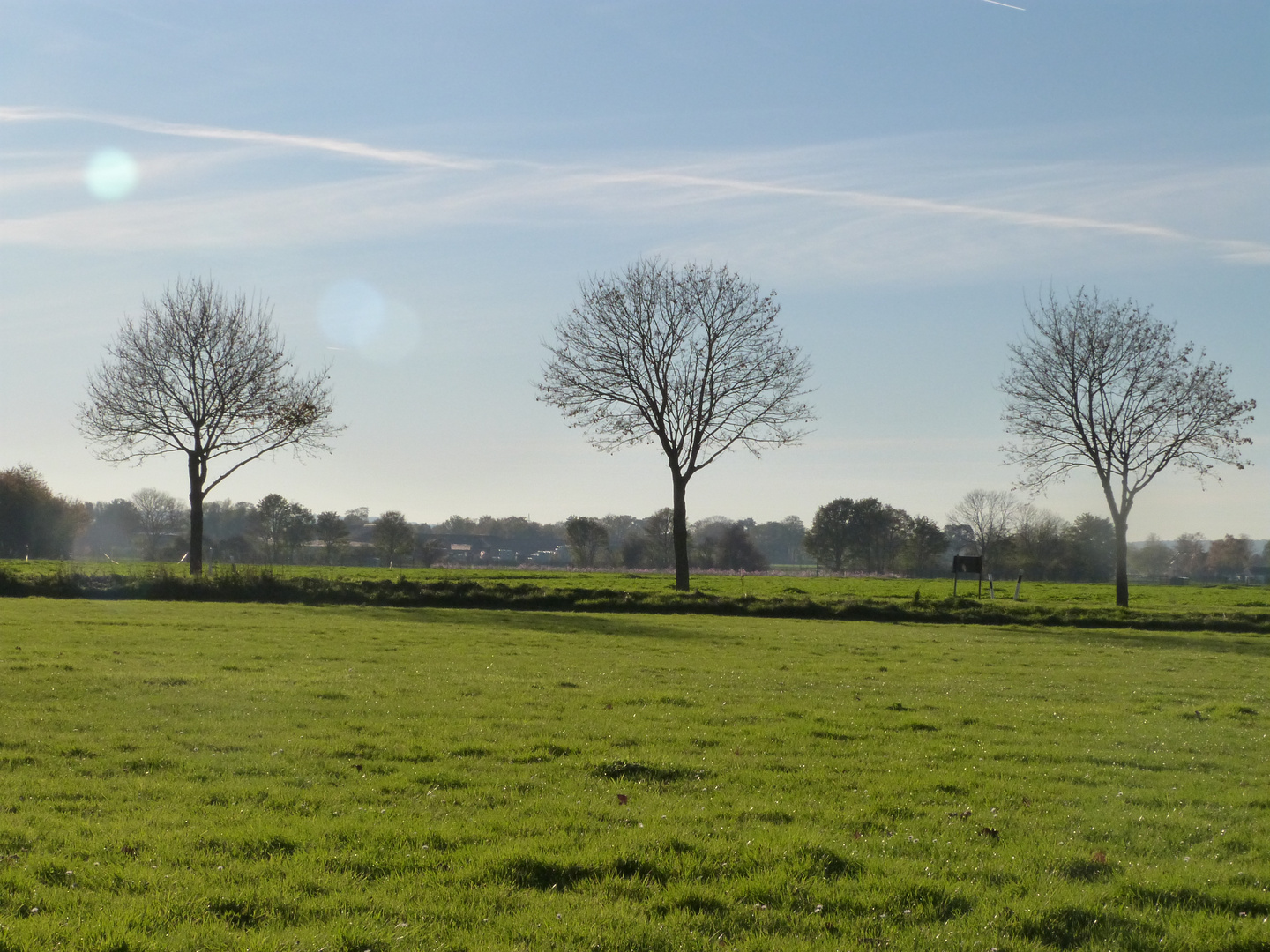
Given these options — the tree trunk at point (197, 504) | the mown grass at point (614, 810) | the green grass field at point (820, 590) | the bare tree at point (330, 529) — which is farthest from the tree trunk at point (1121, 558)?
the bare tree at point (330, 529)

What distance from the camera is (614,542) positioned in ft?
496

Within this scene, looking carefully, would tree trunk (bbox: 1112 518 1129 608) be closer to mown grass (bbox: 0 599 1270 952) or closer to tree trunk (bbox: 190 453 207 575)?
mown grass (bbox: 0 599 1270 952)

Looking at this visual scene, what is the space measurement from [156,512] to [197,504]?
108 m

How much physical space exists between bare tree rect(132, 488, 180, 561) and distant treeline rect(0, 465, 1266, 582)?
243 mm

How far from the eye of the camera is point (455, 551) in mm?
150750

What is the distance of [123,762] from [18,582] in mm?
34578

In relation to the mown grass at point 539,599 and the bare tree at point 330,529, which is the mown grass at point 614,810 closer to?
the mown grass at point 539,599

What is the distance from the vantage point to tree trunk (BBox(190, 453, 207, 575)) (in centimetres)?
4659

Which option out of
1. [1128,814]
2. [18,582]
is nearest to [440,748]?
[1128,814]

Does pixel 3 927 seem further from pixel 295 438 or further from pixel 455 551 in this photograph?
pixel 455 551

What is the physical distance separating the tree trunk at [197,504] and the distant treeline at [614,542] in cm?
3894

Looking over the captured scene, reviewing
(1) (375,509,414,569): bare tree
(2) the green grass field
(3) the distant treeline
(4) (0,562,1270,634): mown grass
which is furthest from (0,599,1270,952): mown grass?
(1) (375,509,414,569): bare tree

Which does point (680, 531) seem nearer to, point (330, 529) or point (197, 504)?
point (197, 504)

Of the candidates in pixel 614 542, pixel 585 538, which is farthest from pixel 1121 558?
pixel 614 542
